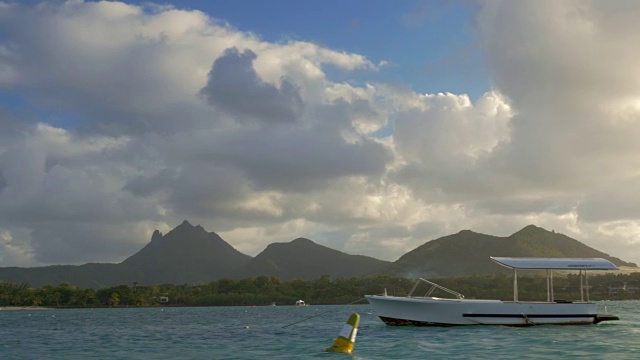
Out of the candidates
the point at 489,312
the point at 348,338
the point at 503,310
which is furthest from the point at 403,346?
the point at 503,310

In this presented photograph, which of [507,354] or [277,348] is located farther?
[277,348]

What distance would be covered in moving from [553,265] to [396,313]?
1457 centimetres

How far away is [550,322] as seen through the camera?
64062 millimetres

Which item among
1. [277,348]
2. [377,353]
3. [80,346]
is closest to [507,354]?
[377,353]

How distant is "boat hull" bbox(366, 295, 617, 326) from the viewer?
6297 cm

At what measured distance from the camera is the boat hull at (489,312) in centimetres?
6297

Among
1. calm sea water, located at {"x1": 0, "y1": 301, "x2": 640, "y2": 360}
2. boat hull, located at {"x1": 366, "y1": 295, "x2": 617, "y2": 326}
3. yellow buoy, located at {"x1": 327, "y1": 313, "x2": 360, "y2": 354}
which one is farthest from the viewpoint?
boat hull, located at {"x1": 366, "y1": 295, "x2": 617, "y2": 326}

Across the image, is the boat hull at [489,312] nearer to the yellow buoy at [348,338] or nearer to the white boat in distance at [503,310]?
the white boat in distance at [503,310]

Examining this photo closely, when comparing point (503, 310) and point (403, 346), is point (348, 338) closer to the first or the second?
point (403, 346)

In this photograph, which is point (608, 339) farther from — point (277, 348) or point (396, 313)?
point (277, 348)

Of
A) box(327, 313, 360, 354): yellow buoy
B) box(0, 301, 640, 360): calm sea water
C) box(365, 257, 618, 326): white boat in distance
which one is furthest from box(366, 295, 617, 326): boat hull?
box(327, 313, 360, 354): yellow buoy

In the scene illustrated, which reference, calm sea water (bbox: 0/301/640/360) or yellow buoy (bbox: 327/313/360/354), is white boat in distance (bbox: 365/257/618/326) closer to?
A: calm sea water (bbox: 0/301/640/360)

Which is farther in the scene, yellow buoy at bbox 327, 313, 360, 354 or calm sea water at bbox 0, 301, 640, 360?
yellow buoy at bbox 327, 313, 360, 354

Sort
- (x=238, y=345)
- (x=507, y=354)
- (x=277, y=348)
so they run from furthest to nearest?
(x=238, y=345), (x=277, y=348), (x=507, y=354)
